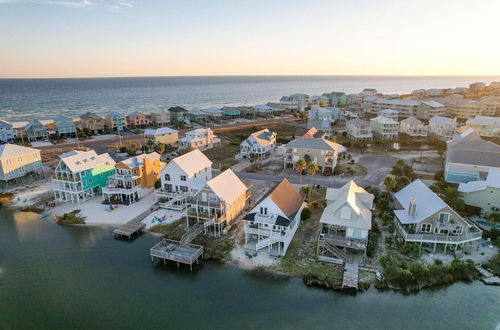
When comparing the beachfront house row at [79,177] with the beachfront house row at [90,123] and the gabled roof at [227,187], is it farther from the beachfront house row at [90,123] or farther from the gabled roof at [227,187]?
the beachfront house row at [90,123]

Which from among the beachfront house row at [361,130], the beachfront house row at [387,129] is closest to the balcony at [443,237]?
the beachfront house row at [361,130]

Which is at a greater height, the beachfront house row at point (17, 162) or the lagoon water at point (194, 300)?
the beachfront house row at point (17, 162)

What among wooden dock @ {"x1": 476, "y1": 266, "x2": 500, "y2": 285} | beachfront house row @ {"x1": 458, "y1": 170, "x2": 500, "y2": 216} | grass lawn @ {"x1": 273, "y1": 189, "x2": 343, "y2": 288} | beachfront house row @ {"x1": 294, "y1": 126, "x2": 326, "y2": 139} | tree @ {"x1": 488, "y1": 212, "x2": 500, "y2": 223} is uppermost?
beachfront house row @ {"x1": 294, "y1": 126, "x2": 326, "y2": 139}

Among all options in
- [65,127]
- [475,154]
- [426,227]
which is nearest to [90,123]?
[65,127]

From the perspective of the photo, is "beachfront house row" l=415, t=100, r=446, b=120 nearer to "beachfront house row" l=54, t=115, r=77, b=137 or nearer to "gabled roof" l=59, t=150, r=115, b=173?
"gabled roof" l=59, t=150, r=115, b=173

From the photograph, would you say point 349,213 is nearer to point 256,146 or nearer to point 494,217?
point 494,217

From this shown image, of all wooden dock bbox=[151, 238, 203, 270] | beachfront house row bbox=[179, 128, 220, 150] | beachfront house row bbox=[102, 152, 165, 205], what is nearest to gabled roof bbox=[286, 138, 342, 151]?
beachfront house row bbox=[179, 128, 220, 150]
